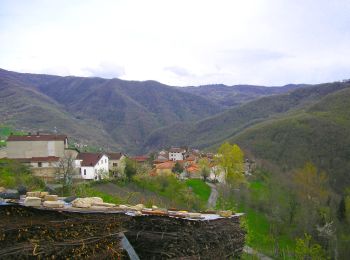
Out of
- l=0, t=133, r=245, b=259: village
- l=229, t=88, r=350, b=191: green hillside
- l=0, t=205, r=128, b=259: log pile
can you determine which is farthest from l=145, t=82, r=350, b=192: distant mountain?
l=0, t=205, r=128, b=259: log pile

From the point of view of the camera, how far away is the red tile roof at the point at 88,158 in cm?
4638

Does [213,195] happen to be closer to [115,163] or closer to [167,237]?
[115,163]

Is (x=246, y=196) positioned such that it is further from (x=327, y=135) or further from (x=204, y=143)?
(x=204, y=143)

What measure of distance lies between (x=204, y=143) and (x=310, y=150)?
6460 cm

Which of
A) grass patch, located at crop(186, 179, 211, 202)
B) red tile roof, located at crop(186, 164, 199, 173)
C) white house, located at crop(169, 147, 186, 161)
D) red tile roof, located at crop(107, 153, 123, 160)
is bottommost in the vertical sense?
grass patch, located at crop(186, 179, 211, 202)

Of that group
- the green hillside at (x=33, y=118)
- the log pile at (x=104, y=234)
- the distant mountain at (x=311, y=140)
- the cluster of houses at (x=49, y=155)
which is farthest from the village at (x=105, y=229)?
the green hillside at (x=33, y=118)

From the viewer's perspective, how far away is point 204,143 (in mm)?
137875

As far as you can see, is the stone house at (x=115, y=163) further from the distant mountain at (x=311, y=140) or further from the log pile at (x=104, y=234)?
the log pile at (x=104, y=234)

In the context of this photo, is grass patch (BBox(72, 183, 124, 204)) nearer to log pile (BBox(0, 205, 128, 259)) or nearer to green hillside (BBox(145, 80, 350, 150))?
log pile (BBox(0, 205, 128, 259))

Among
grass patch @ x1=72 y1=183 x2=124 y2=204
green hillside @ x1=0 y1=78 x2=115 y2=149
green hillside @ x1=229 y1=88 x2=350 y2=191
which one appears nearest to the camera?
grass patch @ x1=72 y1=183 x2=124 y2=204

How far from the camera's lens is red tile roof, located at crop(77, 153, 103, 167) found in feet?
152

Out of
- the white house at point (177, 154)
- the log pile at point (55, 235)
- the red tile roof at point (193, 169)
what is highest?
the log pile at point (55, 235)

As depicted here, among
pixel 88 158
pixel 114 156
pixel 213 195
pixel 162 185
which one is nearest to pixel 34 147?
pixel 88 158

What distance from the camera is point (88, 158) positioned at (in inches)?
1858
